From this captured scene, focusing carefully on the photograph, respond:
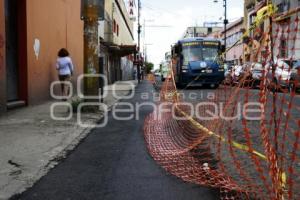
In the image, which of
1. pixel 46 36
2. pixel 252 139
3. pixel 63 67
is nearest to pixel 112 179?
pixel 252 139

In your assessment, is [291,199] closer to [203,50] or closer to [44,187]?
[44,187]

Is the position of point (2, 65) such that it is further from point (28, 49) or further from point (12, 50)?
point (28, 49)

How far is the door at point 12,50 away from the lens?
1140 cm

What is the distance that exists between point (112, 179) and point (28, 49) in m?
8.24

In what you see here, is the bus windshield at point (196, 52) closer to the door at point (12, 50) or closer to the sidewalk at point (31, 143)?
the door at point (12, 50)

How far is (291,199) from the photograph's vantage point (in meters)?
3.94

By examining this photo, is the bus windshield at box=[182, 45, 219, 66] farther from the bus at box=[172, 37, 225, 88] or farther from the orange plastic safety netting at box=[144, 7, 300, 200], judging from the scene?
the orange plastic safety netting at box=[144, 7, 300, 200]

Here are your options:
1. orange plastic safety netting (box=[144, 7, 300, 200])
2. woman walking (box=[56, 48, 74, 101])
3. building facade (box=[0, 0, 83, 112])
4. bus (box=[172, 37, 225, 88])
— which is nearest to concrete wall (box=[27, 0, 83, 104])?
building facade (box=[0, 0, 83, 112])

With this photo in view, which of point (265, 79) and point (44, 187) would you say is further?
point (44, 187)

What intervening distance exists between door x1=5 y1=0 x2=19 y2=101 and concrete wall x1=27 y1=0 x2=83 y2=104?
407 millimetres

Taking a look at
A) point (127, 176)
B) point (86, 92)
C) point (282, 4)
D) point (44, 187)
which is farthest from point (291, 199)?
point (282, 4)

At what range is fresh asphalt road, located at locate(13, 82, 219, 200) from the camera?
170 inches

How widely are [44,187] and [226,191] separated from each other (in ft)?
5.78

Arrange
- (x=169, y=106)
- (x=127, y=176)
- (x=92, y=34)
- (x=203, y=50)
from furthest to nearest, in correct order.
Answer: (x=203, y=50), (x=169, y=106), (x=92, y=34), (x=127, y=176)
